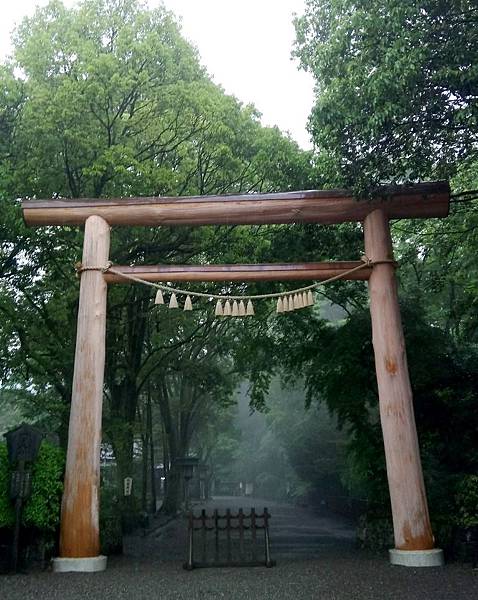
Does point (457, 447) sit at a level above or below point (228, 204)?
below

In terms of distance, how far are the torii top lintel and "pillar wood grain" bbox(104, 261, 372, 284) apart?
2.62 ft

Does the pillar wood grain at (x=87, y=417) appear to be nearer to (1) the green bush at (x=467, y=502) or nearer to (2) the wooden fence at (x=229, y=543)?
(2) the wooden fence at (x=229, y=543)

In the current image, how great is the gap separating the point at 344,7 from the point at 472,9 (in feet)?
5.38

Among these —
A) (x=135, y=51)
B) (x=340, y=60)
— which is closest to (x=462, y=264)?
(x=340, y=60)

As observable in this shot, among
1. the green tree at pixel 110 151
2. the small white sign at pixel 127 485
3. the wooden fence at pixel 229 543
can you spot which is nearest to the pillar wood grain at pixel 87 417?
the wooden fence at pixel 229 543

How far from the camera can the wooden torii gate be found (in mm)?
6984

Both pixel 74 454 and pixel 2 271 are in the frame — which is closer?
pixel 74 454

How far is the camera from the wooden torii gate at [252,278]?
6.98 metres

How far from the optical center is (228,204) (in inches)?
326

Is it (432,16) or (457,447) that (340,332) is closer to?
(457,447)

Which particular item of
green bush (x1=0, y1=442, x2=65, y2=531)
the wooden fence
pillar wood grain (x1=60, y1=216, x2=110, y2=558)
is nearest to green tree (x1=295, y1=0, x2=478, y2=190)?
pillar wood grain (x1=60, y1=216, x2=110, y2=558)

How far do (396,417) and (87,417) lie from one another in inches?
174

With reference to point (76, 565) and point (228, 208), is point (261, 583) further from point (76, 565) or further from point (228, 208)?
point (228, 208)

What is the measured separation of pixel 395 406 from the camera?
24.4 ft
